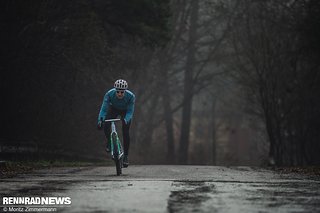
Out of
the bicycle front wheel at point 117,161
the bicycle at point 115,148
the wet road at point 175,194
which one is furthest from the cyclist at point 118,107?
the wet road at point 175,194

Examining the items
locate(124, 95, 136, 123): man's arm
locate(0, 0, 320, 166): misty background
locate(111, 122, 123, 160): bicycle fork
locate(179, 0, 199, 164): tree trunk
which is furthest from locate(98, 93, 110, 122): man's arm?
locate(179, 0, 199, 164): tree trunk

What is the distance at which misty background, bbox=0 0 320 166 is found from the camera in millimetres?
24438

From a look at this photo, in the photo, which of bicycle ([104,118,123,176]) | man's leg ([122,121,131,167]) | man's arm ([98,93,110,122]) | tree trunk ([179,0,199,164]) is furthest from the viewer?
tree trunk ([179,0,199,164])

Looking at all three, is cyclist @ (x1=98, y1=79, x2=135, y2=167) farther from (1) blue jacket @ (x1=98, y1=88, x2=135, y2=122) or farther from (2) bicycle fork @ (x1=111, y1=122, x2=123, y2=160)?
(2) bicycle fork @ (x1=111, y1=122, x2=123, y2=160)

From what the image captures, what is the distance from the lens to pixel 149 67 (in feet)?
151

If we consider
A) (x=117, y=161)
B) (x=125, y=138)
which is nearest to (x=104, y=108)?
(x=125, y=138)

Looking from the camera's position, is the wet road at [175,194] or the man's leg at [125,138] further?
the man's leg at [125,138]

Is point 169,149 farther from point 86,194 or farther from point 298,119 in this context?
point 86,194

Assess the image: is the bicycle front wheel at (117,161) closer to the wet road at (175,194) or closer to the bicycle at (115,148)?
the bicycle at (115,148)

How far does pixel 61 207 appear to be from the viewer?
8805 millimetres

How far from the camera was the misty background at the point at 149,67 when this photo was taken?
24.4m

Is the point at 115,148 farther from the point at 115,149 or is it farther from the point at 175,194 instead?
the point at 175,194

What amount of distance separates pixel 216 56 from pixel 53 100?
23.1 m

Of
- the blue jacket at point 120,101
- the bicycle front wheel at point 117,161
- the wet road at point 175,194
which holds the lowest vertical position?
the wet road at point 175,194
